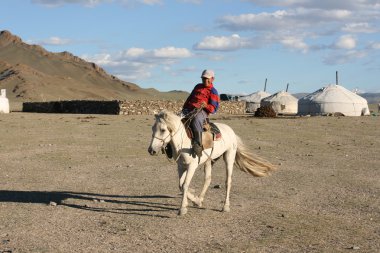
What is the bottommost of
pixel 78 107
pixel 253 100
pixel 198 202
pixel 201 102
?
pixel 198 202

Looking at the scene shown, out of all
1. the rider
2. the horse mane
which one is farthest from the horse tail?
the horse mane

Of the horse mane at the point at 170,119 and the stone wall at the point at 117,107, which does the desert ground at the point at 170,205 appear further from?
the stone wall at the point at 117,107

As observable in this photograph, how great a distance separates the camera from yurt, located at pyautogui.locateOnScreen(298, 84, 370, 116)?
51.4m

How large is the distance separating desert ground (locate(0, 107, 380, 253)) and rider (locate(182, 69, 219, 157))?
4.76ft

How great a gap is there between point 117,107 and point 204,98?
39.7 meters

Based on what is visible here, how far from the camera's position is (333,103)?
169 feet

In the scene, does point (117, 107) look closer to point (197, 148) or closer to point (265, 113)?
point (265, 113)

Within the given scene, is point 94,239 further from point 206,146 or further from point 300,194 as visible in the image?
point 300,194

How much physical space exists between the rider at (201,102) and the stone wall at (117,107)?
3531cm

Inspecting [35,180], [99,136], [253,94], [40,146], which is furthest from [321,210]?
[253,94]

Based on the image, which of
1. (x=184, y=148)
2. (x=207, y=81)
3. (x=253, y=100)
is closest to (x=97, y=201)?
(x=184, y=148)

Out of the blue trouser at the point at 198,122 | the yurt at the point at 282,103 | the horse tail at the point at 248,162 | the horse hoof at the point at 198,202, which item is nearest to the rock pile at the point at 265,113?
the yurt at the point at 282,103

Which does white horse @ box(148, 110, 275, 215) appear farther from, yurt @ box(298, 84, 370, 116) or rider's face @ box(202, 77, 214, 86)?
yurt @ box(298, 84, 370, 116)

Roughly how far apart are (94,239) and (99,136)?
57.5 ft
